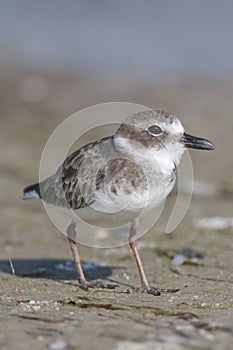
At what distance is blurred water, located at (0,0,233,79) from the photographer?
1969 centimetres

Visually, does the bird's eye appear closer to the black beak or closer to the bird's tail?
the black beak

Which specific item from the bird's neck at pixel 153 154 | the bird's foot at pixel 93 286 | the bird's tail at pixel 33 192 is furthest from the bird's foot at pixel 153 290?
the bird's tail at pixel 33 192

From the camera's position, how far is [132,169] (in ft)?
18.4

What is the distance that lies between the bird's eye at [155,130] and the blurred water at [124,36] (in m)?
13.0

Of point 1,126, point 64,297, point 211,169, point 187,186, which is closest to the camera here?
point 64,297

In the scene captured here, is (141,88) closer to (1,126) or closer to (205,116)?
(205,116)

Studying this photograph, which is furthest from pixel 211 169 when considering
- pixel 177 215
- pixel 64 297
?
pixel 64 297

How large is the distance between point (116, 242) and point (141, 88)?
9.92 m

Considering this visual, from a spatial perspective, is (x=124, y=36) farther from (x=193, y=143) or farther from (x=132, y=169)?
(x=132, y=169)

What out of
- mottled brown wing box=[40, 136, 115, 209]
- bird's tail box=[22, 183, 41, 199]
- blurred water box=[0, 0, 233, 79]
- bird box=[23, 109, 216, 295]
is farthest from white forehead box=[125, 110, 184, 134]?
blurred water box=[0, 0, 233, 79]

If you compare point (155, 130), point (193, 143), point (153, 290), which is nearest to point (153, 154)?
point (155, 130)

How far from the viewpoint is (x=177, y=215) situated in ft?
29.5

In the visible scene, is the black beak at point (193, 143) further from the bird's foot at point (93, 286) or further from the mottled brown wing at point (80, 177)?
the bird's foot at point (93, 286)

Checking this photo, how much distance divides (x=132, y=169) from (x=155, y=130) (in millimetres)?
380
